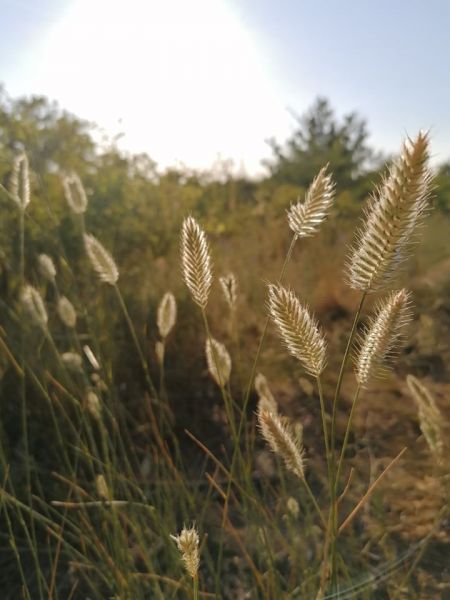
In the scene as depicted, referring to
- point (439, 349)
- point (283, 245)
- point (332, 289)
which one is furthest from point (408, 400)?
point (283, 245)

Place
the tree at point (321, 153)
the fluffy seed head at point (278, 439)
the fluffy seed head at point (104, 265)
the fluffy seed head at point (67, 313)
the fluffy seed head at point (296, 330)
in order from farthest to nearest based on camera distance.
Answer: the tree at point (321, 153), the fluffy seed head at point (67, 313), the fluffy seed head at point (104, 265), the fluffy seed head at point (278, 439), the fluffy seed head at point (296, 330)

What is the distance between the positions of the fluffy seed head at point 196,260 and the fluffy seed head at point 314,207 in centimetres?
16

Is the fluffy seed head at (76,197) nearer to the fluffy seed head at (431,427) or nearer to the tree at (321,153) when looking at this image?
the fluffy seed head at (431,427)

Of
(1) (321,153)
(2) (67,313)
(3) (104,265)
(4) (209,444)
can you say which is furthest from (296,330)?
(1) (321,153)

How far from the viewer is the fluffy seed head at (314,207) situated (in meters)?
1.14

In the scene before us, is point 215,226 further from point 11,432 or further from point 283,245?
point 11,432

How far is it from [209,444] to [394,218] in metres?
2.51

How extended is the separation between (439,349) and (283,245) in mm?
2231

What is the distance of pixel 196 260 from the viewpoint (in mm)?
1207

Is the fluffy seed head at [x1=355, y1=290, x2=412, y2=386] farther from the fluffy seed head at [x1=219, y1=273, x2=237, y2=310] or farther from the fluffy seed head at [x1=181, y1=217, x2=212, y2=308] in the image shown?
the fluffy seed head at [x1=219, y1=273, x2=237, y2=310]

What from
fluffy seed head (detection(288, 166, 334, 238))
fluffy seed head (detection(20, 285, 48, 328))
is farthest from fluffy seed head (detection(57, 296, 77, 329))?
fluffy seed head (detection(288, 166, 334, 238))

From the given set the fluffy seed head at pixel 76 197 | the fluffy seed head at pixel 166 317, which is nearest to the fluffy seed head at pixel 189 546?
the fluffy seed head at pixel 166 317

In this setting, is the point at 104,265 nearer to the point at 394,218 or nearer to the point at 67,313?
the point at 67,313

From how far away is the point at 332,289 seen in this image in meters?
3.83
